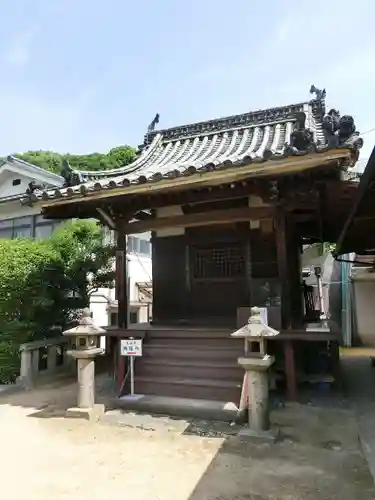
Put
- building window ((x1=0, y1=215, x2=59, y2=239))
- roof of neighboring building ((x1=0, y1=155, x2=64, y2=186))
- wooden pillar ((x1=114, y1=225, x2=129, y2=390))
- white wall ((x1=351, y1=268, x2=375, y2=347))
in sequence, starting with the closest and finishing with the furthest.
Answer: wooden pillar ((x1=114, y1=225, x2=129, y2=390)), building window ((x1=0, y1=215, x2=59, y2=239)), white wall ((x1=351, y1=268, x2=375, y2=347)), roof of neighboring building ((x1=0, y1=155, x2=64, y2=186))

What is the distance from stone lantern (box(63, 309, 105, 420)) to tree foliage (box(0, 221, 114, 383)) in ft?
8.56

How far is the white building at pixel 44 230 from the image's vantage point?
14.4 m

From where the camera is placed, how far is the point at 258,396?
522cm

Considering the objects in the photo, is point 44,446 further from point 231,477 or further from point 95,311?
point 95,311

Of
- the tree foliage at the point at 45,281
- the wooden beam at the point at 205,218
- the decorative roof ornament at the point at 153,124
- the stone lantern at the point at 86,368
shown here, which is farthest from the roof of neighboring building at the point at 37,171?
the stone lantern at the point at 86,368

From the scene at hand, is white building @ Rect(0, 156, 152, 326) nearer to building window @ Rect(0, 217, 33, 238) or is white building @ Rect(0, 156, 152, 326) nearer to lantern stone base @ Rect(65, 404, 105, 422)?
building window @ Rect(0, 217, 33, 238)

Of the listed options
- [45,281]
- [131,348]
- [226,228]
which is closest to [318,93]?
[226,228]

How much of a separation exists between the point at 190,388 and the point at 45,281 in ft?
14.1

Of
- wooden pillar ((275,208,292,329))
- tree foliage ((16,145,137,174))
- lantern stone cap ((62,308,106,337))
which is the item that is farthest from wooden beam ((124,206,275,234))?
tree foliage ((16,145,137,174))

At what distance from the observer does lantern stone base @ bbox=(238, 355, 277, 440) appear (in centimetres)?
520

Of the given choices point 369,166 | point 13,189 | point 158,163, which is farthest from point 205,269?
point 13,189

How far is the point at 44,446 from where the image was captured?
4926 millimetres

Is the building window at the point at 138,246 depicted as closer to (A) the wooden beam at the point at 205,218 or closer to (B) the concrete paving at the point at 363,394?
(A) the wooden beam at the point at 205,218

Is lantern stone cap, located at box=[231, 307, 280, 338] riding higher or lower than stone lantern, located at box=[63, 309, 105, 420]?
higher
